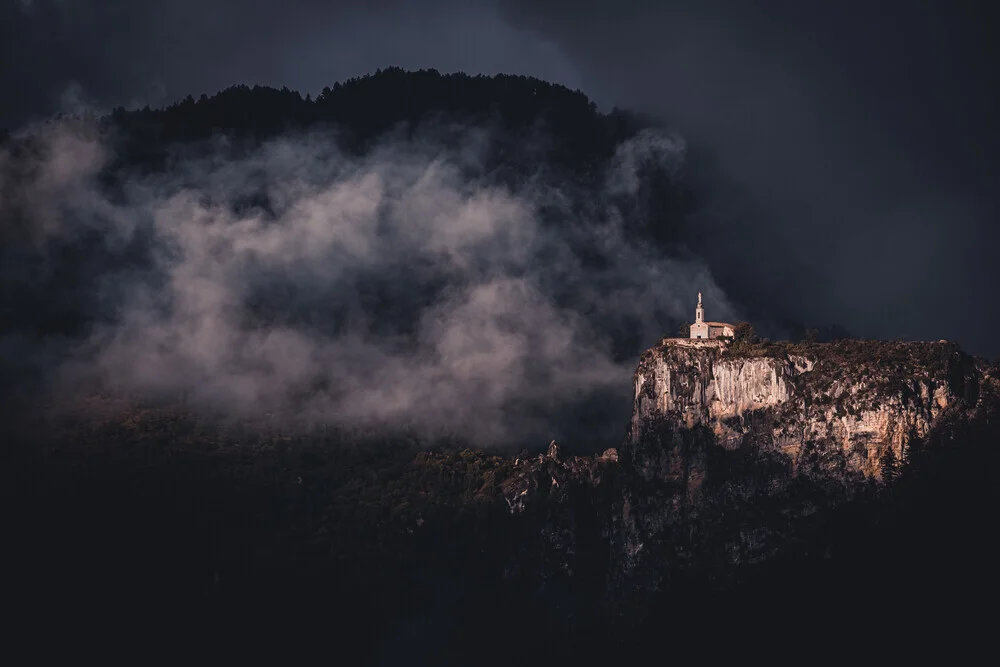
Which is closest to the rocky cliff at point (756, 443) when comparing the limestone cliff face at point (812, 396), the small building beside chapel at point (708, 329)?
the limestone cliff face at point (812, 396)

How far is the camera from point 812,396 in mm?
122812

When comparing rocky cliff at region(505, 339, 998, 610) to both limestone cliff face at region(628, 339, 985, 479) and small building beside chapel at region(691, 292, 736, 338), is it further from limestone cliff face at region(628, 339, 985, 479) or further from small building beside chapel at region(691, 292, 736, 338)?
small building beside chapel at region(691, 292, 736, 338)

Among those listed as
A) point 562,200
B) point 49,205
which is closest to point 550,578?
point 562,200

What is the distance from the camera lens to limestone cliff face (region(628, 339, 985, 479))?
11931cm

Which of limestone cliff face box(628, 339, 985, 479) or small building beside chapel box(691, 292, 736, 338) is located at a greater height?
small building beside chapel box(691, 292, 736, 338)

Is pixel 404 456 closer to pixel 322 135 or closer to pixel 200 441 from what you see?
pixel 200 441

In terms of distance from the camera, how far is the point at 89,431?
461ft

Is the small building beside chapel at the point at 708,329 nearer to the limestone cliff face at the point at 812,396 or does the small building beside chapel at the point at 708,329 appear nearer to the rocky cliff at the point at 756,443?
the rocky cliff at the point at 756,443

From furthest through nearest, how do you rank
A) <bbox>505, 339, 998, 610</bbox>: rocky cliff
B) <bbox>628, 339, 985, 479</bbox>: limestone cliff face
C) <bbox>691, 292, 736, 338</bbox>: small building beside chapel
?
<bbox>691, 292, 736, 338</bbox>: small building beside chapel, <bbox>505, 339, 998, 610</bbox>: rocky cliff, <bbox>628, 339, 985, 479</bbox>: limestone cliff face

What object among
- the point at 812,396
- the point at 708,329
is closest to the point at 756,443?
the point at 812,396

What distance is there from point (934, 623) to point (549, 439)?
51.9m

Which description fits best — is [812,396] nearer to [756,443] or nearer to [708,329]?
[756,443]

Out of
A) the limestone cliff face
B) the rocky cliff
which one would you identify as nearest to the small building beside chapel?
the rocky cliff

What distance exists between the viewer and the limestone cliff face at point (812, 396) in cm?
11931
